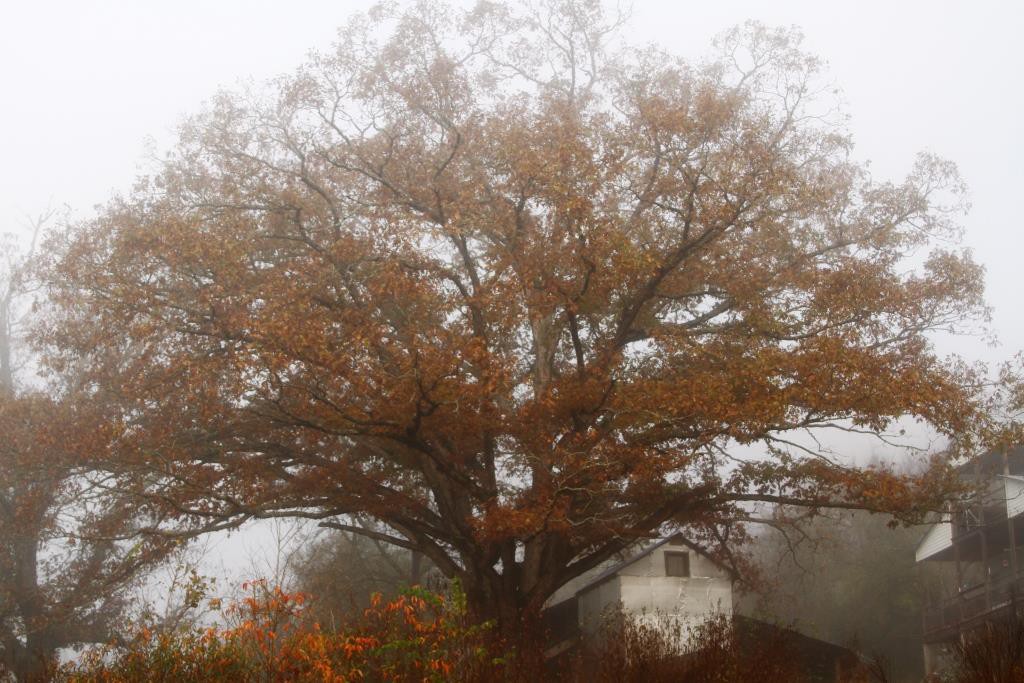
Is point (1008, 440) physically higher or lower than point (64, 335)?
lower

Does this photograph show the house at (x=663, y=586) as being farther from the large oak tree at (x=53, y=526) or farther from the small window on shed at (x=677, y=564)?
the large oak tree at (x=53, y=526)

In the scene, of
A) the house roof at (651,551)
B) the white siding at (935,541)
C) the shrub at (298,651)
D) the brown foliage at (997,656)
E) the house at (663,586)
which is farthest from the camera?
the white siding at (935,541)

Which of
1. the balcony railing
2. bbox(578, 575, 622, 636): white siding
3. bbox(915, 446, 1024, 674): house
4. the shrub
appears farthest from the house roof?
the shrub

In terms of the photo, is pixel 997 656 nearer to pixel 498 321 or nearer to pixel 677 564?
pixel 498 321

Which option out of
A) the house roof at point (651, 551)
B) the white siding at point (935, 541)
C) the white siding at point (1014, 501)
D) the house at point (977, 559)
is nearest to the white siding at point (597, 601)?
the house roof at point (651, 551)

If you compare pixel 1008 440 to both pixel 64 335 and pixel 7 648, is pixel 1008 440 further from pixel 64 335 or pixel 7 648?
pixel 7 648

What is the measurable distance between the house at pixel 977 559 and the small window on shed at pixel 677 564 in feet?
26.1

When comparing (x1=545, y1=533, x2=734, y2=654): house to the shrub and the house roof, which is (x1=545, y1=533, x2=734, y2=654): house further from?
the shrub

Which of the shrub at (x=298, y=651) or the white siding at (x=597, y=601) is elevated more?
the white siding at (x=597, y=601)

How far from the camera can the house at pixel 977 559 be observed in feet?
92.8

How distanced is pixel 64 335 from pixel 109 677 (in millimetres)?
11148

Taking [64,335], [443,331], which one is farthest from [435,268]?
[64,335]

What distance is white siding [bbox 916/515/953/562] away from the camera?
3694 centimetres

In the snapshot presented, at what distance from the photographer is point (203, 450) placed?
1812 centimetres
